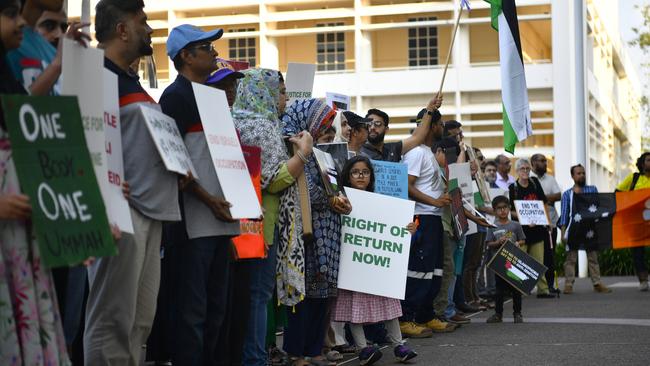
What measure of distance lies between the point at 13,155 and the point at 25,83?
550 millimetres

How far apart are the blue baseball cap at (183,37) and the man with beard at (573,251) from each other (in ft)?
39.8

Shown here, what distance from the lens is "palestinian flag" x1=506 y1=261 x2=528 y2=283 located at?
12758 millimetres

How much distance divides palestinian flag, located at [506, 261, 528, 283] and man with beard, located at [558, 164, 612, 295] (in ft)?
17.4

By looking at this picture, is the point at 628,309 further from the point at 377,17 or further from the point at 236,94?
the point at 377,17

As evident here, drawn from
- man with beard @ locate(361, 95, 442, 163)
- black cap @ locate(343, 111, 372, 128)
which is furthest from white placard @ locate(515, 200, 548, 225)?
black cap @ locate(343, 111, 372, 128)

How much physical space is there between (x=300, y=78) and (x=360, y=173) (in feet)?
8.38

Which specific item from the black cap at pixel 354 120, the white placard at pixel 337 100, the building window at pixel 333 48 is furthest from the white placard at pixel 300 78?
the building window at pixel 333 48

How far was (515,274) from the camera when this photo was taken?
1279 cm

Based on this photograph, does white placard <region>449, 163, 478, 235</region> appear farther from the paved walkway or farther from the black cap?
the black cap

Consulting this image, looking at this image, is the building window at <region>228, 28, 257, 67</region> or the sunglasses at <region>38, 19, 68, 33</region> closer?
the sunglasses at <region>38, 19, 68, 33</region>

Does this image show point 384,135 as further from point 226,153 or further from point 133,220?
point 133,220

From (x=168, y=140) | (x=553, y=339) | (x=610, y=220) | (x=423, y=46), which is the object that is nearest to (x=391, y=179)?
(x=553, y=339)

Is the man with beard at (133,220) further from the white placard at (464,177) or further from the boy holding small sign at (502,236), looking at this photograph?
the white placard at (464,177)

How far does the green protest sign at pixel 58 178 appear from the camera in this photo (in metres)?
4.35
